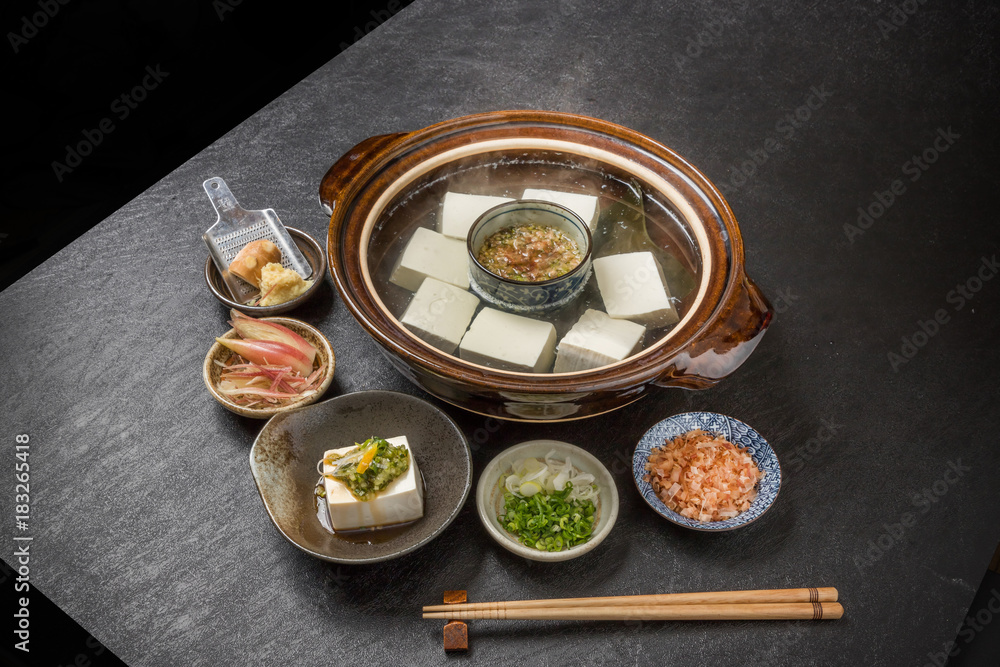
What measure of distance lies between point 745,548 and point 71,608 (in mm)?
1535

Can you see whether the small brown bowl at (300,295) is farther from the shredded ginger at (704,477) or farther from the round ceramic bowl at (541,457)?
the shredded ginger at (704,477)

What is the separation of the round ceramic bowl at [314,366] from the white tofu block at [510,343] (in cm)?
43

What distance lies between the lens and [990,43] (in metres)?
3.07

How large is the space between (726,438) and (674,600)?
17.0 inches

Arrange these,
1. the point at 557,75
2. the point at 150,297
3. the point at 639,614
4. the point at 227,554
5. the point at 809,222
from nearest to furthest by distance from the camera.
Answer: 1. the point at 639,614
2. the point at 227,554
3. the point at 150,297
4. the point at 809,222
5. the point at 557,75

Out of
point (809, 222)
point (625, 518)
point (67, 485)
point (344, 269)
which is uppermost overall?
point (344, 269)

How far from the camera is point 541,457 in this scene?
1.93 metres

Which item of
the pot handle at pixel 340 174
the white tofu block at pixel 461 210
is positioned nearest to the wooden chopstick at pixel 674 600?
the white tofu block at pixel 461 210

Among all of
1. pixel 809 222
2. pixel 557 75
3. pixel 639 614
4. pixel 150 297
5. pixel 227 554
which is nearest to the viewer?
pixel 639 614

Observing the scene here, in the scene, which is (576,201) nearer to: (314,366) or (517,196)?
(517,196)

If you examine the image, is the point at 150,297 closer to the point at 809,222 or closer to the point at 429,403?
the point at 429,403

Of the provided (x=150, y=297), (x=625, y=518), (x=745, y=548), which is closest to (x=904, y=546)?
(x=745, y=548)

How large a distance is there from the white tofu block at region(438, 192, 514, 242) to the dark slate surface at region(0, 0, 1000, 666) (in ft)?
1.47

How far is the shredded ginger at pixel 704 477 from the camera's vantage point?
72.7 inches
